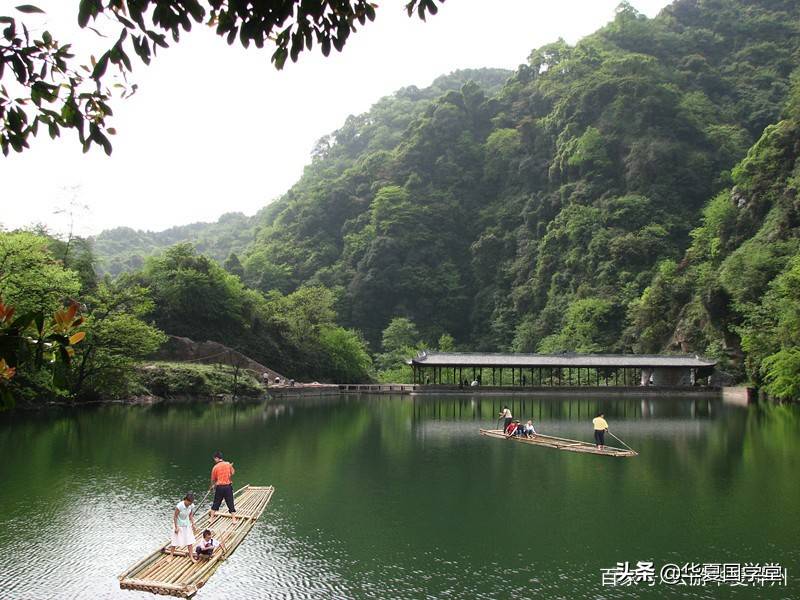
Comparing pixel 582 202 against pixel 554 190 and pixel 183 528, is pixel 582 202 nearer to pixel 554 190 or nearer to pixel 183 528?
pixel 554 190

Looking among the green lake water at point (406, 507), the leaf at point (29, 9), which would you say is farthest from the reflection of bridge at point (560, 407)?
the leaf at point (29, 9)

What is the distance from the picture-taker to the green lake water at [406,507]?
1163 cm

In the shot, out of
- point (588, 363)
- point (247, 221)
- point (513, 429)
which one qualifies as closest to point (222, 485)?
point (513, 429)

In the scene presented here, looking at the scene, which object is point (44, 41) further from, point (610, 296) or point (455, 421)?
point (610, 296)

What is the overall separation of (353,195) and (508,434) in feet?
259

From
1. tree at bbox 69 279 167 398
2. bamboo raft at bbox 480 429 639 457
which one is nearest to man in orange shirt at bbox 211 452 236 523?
bamboo raft at bbox 480 429 639 457

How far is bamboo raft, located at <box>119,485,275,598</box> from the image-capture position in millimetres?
10461

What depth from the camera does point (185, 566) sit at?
11422mm

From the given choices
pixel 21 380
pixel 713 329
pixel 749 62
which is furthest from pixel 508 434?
pixel 749 62

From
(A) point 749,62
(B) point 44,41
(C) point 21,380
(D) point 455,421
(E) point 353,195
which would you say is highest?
(A) point 749,62

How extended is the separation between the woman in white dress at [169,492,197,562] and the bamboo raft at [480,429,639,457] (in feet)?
54.6

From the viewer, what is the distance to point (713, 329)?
199 feet

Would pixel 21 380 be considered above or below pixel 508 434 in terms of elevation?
above

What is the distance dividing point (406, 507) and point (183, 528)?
20.6 ft
